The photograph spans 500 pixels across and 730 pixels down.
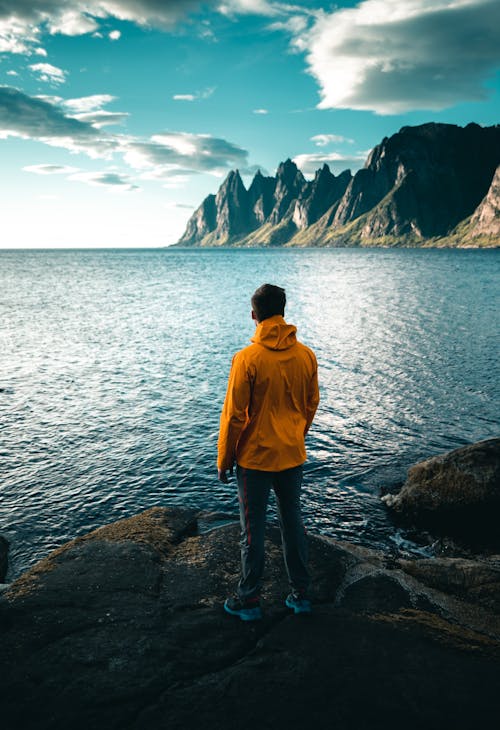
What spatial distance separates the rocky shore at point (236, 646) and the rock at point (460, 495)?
3.20m

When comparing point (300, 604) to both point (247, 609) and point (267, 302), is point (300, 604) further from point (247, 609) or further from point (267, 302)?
point (267, 302)

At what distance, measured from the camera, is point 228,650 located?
5594 mm

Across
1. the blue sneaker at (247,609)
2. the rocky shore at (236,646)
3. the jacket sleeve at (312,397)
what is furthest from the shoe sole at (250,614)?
the jacket sleeve at (312,397)

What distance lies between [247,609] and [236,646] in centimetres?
57

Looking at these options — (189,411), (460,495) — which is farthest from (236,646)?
(189,411)

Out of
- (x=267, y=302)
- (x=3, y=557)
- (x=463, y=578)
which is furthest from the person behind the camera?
(x=3, y=557)

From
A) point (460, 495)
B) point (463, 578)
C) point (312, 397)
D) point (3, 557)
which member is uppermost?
point (312, 397)

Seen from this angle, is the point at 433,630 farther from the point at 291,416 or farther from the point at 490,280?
the point at 490,280

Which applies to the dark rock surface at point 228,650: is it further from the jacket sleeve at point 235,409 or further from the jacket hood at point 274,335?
the jacket hood at point 274,335

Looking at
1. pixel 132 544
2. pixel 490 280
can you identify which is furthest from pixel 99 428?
pixel 490 280

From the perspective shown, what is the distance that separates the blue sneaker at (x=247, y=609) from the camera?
6.14 m

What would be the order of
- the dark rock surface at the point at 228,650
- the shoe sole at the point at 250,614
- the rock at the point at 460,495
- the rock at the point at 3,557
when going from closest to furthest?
1. the dark rock surface at the point at 228,650
2. the shoe sole at the point at 250,614
3. the rock at the point at 3,557
4. the rock at the point at 460,495

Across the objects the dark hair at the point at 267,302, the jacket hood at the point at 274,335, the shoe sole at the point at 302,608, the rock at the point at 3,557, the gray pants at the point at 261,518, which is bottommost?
the rock at the point at 3,557

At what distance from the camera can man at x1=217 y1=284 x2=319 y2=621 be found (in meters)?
5.69
